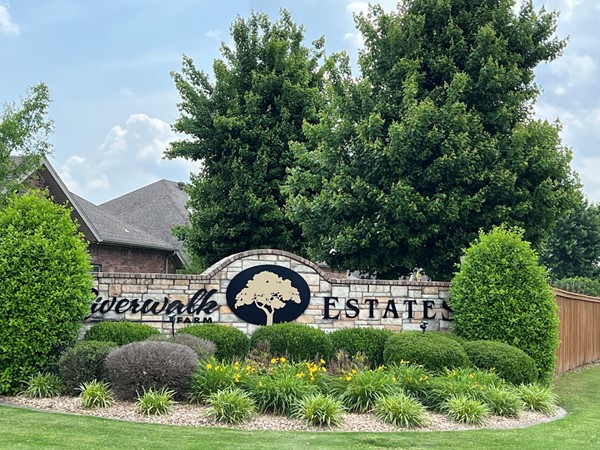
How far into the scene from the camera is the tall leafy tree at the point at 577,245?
133 ft

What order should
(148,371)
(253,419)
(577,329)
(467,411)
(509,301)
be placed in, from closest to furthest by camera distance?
(253,419) → (467,411) → (148,371) → (509,301) → (577,329)

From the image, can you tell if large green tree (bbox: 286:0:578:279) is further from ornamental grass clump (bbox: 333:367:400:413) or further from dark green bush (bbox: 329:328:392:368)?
ornamental grass clump (bbox: 333:367:400:413)

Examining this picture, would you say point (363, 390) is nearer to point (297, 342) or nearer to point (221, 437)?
point (221, 437)

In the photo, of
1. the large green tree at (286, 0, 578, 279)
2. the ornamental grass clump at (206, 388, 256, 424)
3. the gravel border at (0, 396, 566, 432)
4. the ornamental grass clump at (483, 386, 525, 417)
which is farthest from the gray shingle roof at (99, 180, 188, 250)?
the ornamental grass clump at (483, 386, 525, 417)

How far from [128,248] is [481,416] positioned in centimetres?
1695

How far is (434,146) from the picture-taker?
47.2ft

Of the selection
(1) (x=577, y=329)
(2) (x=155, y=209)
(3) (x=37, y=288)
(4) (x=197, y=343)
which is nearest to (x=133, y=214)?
(2) (x=155, y=209)

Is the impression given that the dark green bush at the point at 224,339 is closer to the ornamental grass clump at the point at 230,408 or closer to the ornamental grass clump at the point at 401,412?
the ornamental grass clump at the point at 230,408

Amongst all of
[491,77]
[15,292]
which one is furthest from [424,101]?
[15,292]

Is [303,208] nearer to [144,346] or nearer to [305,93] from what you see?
[305,93]

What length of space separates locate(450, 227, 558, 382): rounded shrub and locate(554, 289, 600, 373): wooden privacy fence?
2317 millimetres

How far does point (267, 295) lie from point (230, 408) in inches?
201

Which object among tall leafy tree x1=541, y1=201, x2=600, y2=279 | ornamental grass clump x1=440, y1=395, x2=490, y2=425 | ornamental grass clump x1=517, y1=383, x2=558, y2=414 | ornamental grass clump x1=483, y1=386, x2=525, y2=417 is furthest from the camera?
tall leafy tree x1=541, y1=201, x2=600, y2=279

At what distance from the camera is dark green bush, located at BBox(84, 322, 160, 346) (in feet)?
37.8
